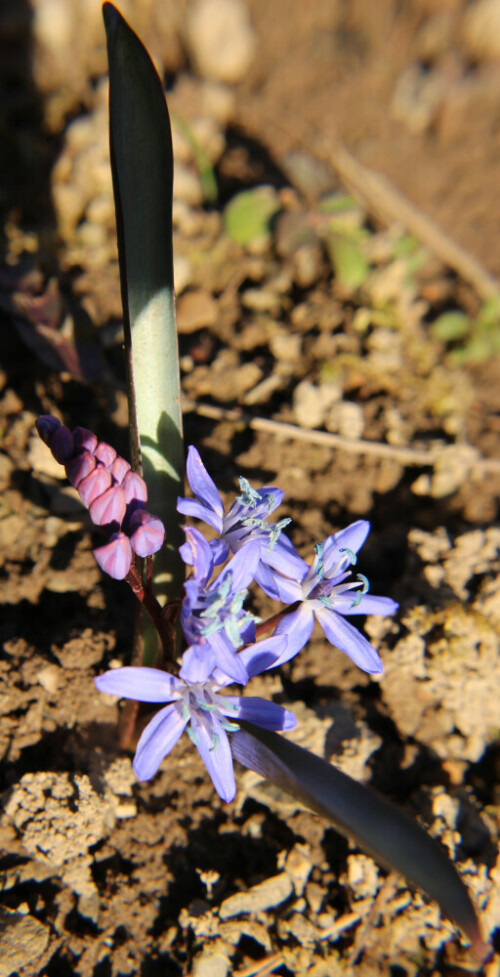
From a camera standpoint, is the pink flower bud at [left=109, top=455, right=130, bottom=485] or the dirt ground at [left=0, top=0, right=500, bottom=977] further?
the dirt ground at [left=0, top=0, right=500, bottom=977]

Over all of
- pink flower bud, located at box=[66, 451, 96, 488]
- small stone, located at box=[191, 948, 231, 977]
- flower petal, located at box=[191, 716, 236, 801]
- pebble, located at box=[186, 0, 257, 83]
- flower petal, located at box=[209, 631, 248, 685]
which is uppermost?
pebble, located at box=[186, 0, 257, 83]

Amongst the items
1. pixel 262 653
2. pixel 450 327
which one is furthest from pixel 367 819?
pixel 450 327

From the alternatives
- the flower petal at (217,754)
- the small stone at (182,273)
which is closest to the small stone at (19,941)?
the flower petal at (217,754)

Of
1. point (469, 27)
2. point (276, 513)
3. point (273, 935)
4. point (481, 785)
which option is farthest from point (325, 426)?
point (469, 27)

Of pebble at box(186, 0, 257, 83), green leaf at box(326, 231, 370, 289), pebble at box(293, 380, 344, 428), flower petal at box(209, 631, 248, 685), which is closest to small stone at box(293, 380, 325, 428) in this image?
pebble at box(293, 380, 344, 428)

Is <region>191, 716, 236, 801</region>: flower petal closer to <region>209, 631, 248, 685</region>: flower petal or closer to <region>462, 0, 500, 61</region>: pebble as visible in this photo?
<region>209, 631, 248, 685</region>: flower petal

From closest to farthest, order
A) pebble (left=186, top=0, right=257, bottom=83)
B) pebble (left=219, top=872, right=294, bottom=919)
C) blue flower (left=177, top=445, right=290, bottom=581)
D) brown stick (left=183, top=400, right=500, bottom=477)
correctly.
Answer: blue flower (left=177, top=445, right=290, bottom=581) < pebble (left=219, top=872, right=294, bottom=919) < brown stick (left=183, top=400, right=500, bottom=477) < pebble (left=186, top=0, right=257, bottom=83)

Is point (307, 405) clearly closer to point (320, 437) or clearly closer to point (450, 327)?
point (320, 437)

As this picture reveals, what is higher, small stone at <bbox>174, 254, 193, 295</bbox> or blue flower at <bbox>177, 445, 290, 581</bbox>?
small stone at <bbox>174, 254, 193, 295</bbox>

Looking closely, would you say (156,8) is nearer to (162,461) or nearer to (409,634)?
(162,461)
